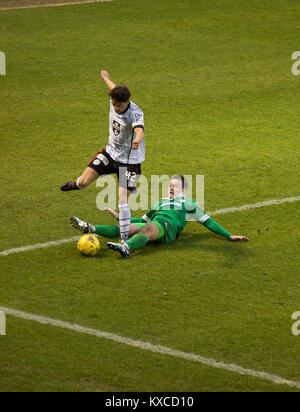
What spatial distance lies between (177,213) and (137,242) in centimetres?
79

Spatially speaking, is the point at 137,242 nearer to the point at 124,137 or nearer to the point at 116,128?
the point at 124,137

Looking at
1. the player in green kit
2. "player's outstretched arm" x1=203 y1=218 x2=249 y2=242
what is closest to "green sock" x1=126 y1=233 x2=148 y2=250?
the player in green kit

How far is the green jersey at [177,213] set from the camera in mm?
8836

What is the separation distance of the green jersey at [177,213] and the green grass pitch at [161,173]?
10.6 inches

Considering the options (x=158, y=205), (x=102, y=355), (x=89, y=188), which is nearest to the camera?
(x=102, y=355)

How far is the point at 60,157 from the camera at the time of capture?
12516 mm

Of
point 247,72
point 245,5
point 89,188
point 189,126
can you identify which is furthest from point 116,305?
point 245,5

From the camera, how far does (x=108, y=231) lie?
8828 millimetres

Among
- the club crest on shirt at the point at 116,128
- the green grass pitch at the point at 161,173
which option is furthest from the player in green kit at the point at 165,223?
the club crest on shirt at the point at 116,128

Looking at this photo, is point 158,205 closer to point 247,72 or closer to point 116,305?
point 116,305

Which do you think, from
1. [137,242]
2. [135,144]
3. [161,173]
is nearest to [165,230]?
[137,242]

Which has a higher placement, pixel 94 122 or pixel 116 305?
pixel 94 122

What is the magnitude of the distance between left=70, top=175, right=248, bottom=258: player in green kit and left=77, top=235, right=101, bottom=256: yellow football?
0.31 meters

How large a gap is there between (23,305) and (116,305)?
0.90 m
